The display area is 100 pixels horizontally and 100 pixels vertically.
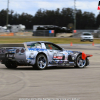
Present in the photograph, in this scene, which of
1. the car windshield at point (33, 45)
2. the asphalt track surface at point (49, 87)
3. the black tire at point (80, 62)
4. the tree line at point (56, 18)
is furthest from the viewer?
the tree line at point (56, 18)

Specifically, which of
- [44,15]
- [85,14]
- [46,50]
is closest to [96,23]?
[85,14]

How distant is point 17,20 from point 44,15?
14.8m

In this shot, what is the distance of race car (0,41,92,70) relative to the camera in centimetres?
1245

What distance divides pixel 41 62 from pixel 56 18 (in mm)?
143481

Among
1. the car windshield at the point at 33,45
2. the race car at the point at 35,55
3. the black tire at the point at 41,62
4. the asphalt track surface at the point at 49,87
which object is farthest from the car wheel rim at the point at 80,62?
the asphalt track surface at the point at 49,87

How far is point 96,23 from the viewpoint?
148125 mm

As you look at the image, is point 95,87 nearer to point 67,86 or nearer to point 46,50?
point 67,86

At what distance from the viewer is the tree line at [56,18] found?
488ft

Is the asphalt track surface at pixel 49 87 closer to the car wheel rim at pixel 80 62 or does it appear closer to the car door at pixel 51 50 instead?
the car door at pixel 51 50

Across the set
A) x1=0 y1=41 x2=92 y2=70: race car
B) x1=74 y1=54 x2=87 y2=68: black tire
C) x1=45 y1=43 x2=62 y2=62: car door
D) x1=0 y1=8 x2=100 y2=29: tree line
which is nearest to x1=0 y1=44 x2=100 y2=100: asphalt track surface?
x1=0 y1=41 x2=92 y2=70: race car

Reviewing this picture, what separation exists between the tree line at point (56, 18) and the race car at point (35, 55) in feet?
434

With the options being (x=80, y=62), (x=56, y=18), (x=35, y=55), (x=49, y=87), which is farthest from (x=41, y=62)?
(x=56, y=18)

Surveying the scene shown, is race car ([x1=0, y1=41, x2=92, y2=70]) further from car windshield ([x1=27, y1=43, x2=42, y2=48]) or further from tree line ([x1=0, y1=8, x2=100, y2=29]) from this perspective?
tree line ([x1=0, y1=8, x2=100, y2=29])

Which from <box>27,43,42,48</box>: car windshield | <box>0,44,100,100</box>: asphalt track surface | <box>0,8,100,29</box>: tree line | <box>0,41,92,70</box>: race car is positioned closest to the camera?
<box>0,44,100,100</box>: asphalt track surface
